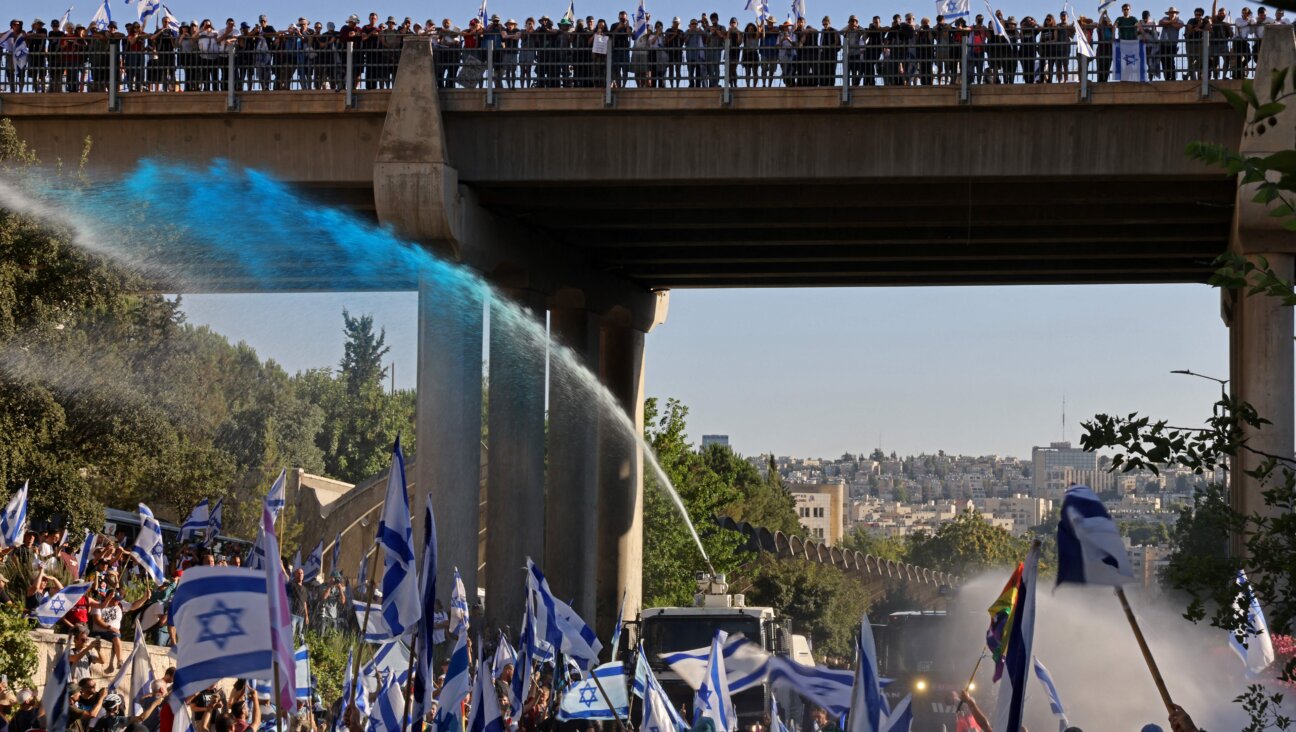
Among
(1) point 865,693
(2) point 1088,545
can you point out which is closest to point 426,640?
(1) point 865,693

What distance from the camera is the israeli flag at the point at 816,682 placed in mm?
14086

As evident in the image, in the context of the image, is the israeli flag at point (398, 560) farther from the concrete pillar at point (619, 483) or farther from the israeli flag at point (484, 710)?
the concrete pillar at point (619, 483)

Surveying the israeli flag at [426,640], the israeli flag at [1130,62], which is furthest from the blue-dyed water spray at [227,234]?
the israeli flag at [426,640]

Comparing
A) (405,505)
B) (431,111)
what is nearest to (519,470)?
(431,111)

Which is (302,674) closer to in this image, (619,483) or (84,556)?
(84,556)

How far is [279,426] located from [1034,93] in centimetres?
6529

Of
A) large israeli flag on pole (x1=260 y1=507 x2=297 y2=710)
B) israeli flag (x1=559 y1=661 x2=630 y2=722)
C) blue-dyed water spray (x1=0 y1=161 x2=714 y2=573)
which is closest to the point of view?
large israeli flag on pole (x1=260 y1=507 x2=297 y2=710)

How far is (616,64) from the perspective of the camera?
1312 inches

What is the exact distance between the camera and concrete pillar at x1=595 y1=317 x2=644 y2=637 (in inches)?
1892

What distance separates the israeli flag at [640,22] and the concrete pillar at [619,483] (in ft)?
47.9

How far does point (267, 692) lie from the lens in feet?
62.4

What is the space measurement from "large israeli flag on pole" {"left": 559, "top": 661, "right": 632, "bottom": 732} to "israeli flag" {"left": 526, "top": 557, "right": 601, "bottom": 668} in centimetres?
38

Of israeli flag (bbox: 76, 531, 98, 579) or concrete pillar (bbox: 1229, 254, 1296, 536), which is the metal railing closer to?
concrete pillar (bbox: 1229, 254, 1296, 536)

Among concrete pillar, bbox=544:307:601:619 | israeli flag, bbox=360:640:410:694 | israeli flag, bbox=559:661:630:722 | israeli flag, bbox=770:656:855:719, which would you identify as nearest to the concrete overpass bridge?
concrete pillar, bbox=544:307:601:619
